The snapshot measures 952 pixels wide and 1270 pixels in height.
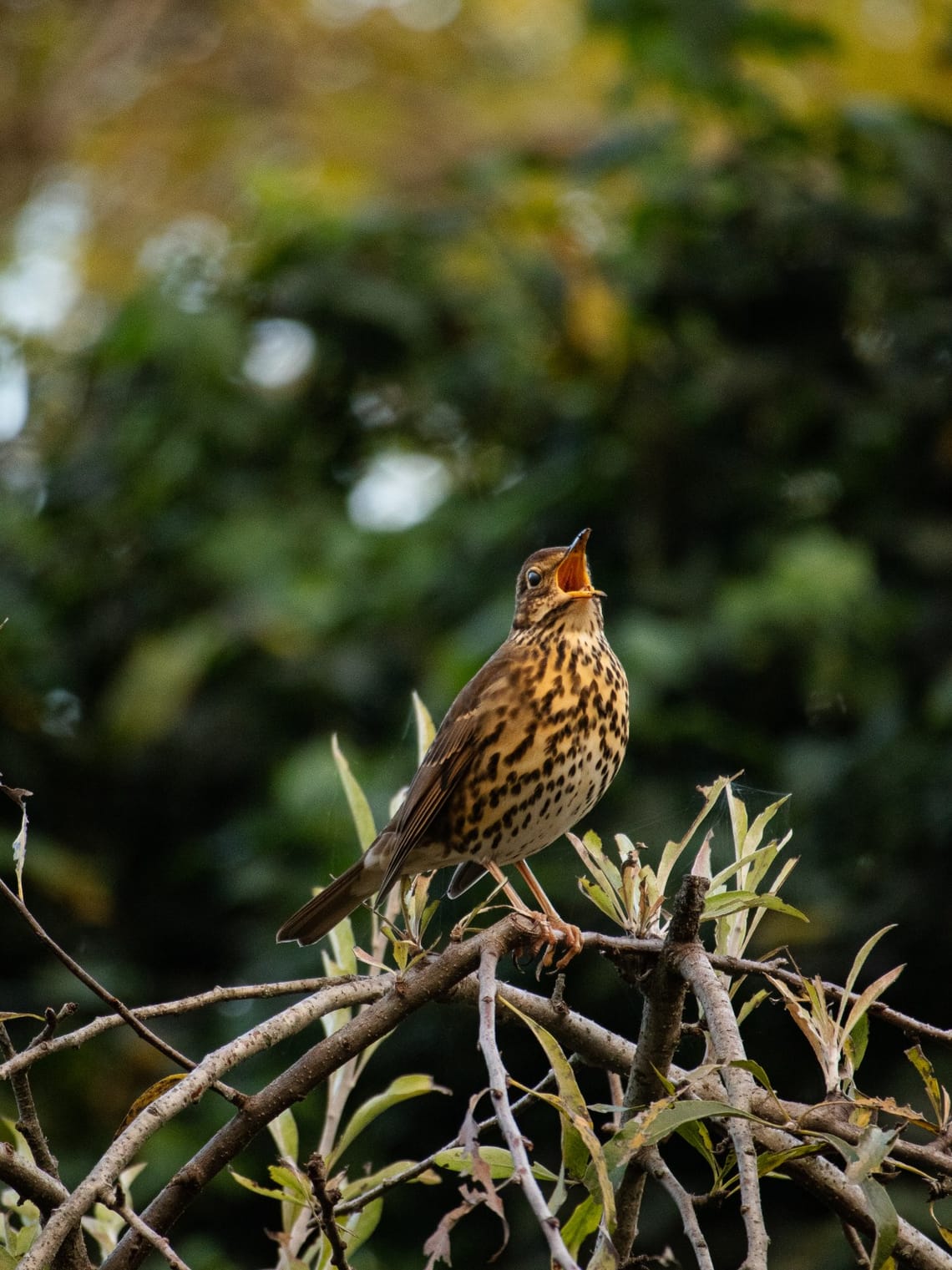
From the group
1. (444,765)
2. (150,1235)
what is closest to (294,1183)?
(150,1235)

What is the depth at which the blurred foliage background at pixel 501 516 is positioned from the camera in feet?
14.8

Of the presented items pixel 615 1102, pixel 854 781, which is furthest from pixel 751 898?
pixel 854 781

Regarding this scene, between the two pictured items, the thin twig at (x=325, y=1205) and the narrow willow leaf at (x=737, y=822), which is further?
the narrow willow leaf at (x=737, y=822)

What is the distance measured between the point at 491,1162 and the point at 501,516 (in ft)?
11.7

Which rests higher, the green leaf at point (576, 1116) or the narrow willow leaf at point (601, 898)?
the green leaf at point (576, 1116)

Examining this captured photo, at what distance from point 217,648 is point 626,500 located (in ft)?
4.92

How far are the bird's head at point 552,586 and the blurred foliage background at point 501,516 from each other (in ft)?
1.55

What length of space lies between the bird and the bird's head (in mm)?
147

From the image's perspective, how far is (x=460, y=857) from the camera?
3387 millimetres

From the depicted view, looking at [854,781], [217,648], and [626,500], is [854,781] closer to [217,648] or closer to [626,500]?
[626,500]

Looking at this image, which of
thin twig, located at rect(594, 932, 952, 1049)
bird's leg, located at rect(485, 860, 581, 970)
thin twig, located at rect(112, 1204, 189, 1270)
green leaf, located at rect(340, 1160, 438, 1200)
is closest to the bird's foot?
bird's leg, located at rect(485, 860, 581, 970)

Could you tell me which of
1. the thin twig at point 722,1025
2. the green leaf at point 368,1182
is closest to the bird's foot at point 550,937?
the thin twig at point 722,1025

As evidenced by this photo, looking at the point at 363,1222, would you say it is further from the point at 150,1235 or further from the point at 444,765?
the point at 444,765

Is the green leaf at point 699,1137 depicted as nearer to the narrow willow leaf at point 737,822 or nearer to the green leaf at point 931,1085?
the green leaf at point 931,1085
